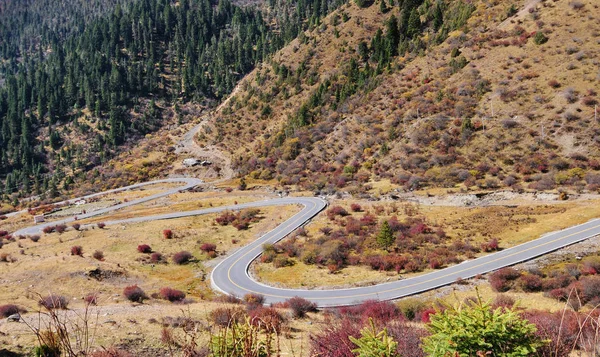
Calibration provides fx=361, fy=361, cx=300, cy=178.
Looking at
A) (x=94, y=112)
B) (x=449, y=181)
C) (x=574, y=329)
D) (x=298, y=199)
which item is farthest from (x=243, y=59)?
(x=574, y=329)

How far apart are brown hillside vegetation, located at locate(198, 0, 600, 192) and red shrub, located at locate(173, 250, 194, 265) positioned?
33.2m

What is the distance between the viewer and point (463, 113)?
69312 mm

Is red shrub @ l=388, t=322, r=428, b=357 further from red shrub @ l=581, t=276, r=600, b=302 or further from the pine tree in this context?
the pine tree

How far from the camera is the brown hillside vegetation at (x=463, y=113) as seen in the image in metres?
57.8

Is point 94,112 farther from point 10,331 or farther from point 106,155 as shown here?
point 10,331

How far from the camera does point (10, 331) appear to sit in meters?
16.6

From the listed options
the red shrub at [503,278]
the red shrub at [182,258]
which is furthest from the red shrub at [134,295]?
the red shrub at [503,278]

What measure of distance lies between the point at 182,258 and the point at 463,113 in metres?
56.9

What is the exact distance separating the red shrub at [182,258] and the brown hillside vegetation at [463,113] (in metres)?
33.2

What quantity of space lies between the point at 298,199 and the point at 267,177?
1061 inches

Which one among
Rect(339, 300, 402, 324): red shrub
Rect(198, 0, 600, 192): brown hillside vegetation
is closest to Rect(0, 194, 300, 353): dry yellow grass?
Rect(339, 300, 402, 324): red shrub

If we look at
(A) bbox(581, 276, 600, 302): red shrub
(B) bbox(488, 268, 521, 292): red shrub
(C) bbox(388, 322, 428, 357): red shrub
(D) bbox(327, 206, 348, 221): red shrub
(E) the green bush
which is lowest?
(D) bbox(327, 206, 348, 221): red shrub

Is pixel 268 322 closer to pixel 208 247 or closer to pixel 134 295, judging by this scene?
pixel 134 295

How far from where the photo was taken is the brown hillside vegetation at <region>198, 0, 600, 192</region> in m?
57.8
